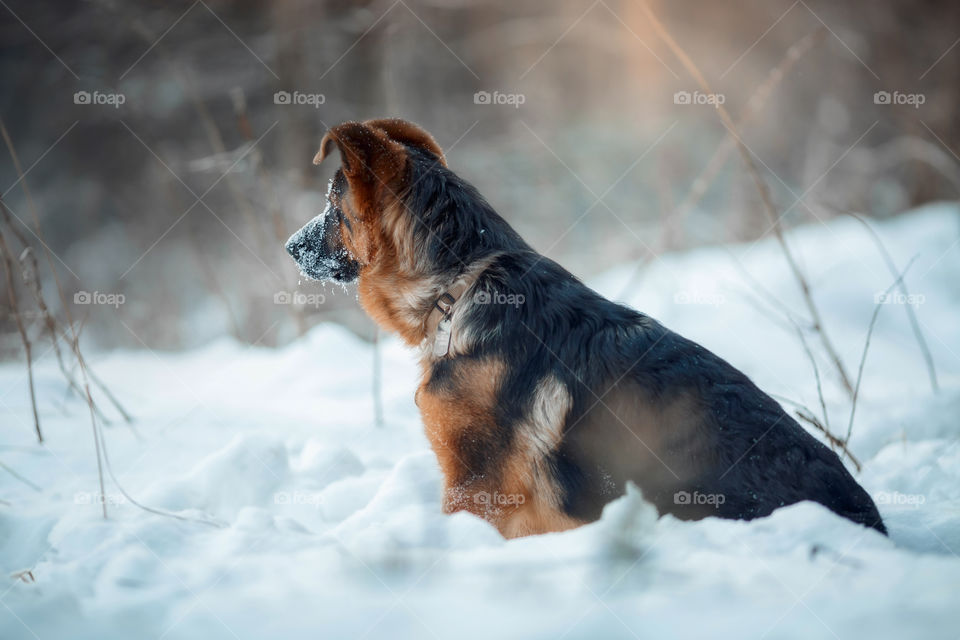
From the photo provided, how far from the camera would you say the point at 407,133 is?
10.6ft

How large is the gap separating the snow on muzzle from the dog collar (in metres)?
0.62

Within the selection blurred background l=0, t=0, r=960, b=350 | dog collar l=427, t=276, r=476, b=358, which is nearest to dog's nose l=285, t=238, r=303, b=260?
dog collar l=427, t=276, r=476, b=358

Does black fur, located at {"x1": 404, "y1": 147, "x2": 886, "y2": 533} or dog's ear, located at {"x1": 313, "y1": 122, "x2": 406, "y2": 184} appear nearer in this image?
black fur, located at {"x1": 404, "y1": 147, "x2": 886, "y2": 533}

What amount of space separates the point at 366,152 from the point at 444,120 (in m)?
11.2

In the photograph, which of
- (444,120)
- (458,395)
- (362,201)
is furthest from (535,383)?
(444,120)

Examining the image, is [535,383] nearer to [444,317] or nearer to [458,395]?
[458,395]

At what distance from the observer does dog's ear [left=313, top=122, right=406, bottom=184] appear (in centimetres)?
277

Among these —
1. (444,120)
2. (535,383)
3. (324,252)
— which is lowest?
(535,383)

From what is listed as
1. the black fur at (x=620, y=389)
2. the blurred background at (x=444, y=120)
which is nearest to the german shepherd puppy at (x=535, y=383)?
the black fur at (x=620, y=389)

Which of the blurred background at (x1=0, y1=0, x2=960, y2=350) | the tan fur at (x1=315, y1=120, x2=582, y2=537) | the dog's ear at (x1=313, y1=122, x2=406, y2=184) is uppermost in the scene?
the blurred background at (x1=0, y1=0, x2=960, y2=350)

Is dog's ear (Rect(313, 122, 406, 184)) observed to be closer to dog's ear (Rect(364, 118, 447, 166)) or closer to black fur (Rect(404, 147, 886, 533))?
black fur (Rect(404, 147, 886, 533))

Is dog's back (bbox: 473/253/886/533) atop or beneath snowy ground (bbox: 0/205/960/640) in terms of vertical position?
atop

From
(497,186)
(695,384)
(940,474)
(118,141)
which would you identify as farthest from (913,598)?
(118,141)

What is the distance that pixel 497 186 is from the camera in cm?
1270
